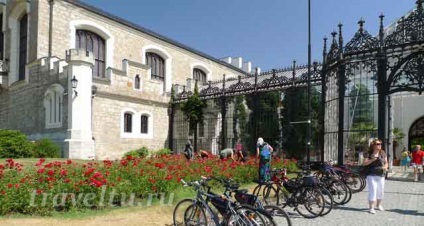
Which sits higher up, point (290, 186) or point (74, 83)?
point (74, 83)

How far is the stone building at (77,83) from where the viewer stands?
20.8m

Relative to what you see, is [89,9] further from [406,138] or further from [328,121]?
[406,138]

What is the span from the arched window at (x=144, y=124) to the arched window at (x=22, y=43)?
29.5 ft

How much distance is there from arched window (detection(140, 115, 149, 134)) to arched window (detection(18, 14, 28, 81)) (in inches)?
353

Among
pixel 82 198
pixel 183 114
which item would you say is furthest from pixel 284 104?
pixel 82 198

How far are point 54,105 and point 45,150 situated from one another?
3.72 meters

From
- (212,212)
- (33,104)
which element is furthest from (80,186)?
(33,104)

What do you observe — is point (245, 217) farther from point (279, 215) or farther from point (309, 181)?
point (309, 181)

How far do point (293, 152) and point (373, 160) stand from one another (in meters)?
13.3

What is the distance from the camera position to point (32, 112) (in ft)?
79.6

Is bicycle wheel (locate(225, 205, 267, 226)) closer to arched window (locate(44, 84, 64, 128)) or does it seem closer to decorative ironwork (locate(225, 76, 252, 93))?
decorative ironwork (locate(225, 76, 252, 93))

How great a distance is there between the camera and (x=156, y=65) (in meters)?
34.0

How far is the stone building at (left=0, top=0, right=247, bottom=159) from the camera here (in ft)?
68.4

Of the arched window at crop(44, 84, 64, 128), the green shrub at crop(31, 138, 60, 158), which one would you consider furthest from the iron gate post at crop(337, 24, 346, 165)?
the arched window at crop(44, 84, 64, 128)
